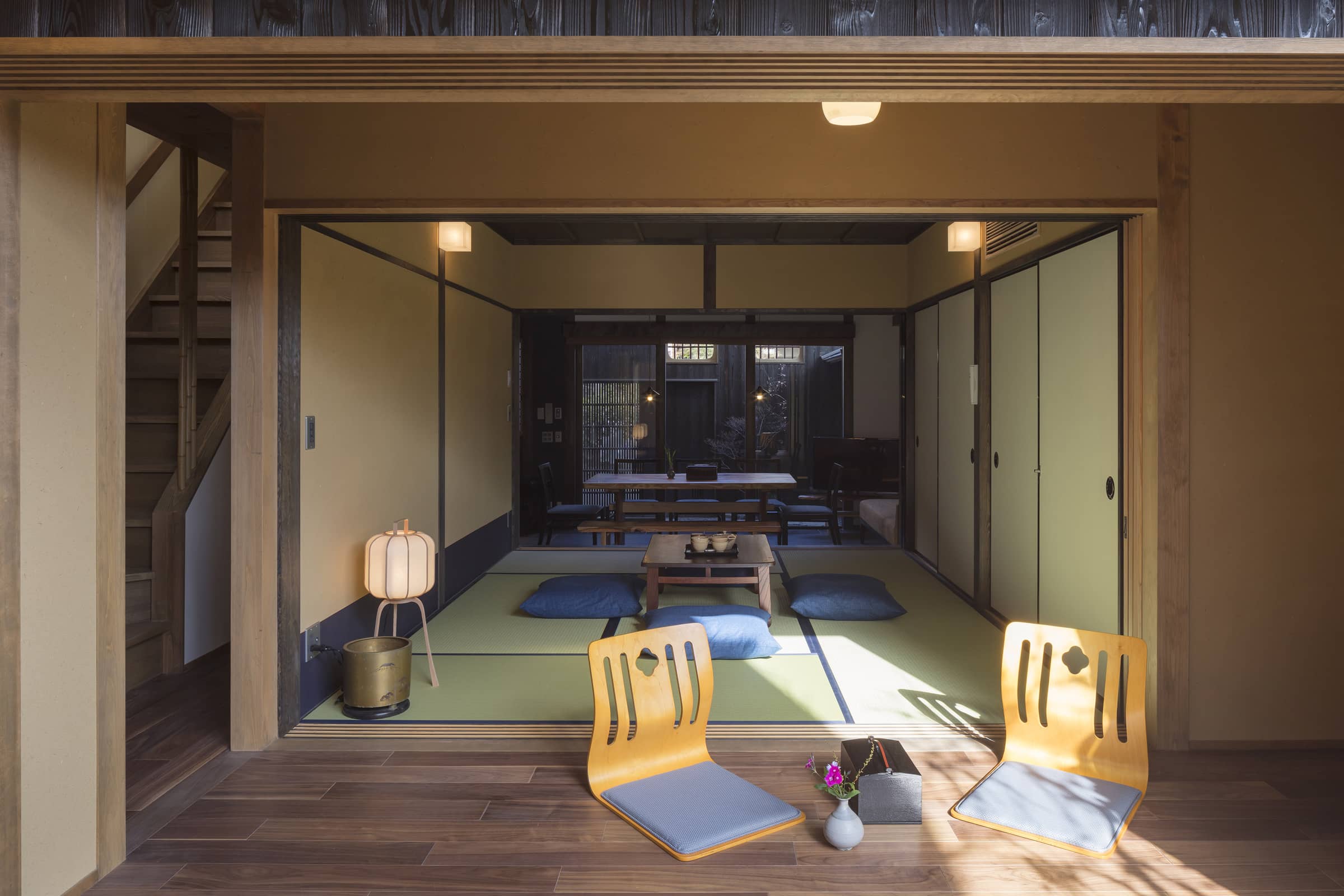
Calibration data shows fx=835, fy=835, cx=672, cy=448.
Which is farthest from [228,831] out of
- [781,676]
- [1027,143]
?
[1027,143]

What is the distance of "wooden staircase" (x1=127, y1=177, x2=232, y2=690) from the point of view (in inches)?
156

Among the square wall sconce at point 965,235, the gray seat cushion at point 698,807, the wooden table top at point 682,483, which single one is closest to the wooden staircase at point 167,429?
the gray seat cushion at point 698,807

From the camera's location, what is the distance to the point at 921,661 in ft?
13.1

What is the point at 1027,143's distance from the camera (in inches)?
120

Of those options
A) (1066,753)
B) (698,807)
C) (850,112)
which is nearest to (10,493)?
(698,807)

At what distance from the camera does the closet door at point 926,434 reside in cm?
620

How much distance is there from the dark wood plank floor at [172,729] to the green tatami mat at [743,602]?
1.91 m

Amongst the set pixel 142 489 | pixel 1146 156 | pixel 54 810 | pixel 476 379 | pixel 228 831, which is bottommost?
pixel 228 831

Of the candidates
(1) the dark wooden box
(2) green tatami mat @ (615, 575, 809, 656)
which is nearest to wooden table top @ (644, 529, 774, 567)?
(2) green tatami mat @ (615, 575, 809, 656)

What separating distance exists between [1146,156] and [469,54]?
2586mm

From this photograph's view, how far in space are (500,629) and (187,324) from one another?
2211 millimetres

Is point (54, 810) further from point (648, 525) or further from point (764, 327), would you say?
point (764, 327)

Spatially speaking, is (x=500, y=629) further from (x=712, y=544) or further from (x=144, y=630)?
(x=144, y=630)

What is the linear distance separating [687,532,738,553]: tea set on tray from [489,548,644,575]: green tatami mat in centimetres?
104
